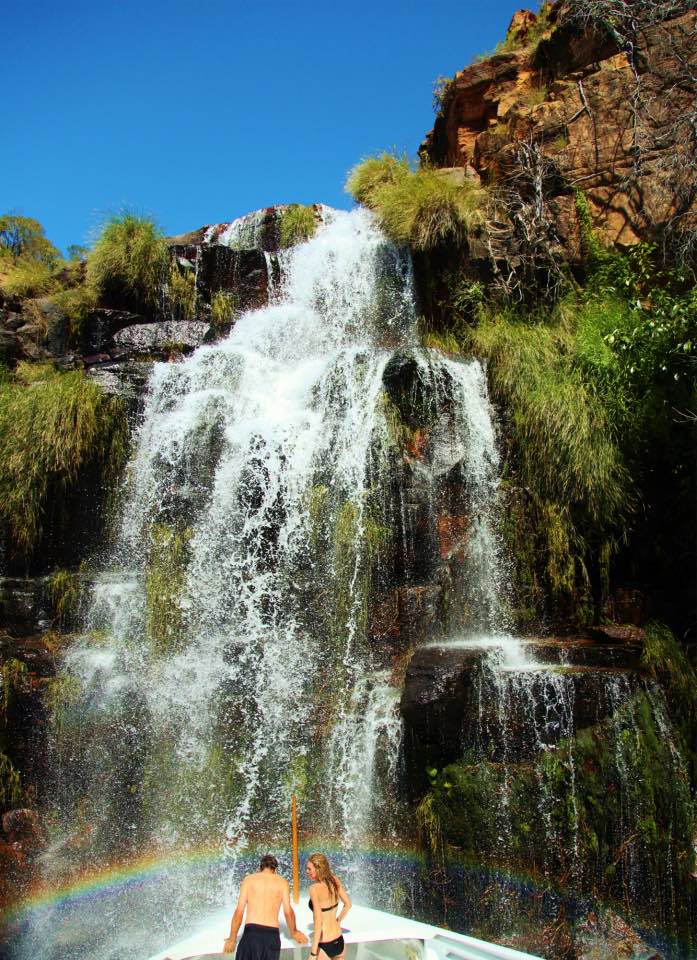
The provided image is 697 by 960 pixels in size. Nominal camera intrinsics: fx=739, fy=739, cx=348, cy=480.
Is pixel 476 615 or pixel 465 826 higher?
pixel 476 615

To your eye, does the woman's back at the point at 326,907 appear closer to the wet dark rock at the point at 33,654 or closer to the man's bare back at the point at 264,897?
the man's bare back at the point at 264,897

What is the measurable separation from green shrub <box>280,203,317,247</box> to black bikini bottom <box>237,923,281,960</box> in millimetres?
11770

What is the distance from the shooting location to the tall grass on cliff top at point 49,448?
31.4 ft

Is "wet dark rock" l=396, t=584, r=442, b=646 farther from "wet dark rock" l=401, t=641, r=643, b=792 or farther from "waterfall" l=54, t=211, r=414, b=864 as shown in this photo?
"wet dark rock" l=401, t=641, r=643, b=792

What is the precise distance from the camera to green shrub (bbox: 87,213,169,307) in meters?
12.9

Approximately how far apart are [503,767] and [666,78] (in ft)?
34.7

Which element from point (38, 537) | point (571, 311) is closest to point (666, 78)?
point (571, 311)

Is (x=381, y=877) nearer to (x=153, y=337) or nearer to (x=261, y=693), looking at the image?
(x=261, y=693)

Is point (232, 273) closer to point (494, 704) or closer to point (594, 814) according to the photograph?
point (494, 704)

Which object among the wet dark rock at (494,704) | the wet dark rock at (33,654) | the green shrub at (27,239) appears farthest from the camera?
the green shrub at (27,239)

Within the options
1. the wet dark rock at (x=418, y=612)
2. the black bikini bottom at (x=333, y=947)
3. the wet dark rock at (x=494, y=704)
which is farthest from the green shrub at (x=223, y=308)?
the black bikini bottom at (x=333, y=947)

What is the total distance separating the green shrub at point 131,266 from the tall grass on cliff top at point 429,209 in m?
3.97

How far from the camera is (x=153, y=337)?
12234 mm

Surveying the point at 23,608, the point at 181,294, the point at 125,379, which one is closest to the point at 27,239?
the point at 181,294
